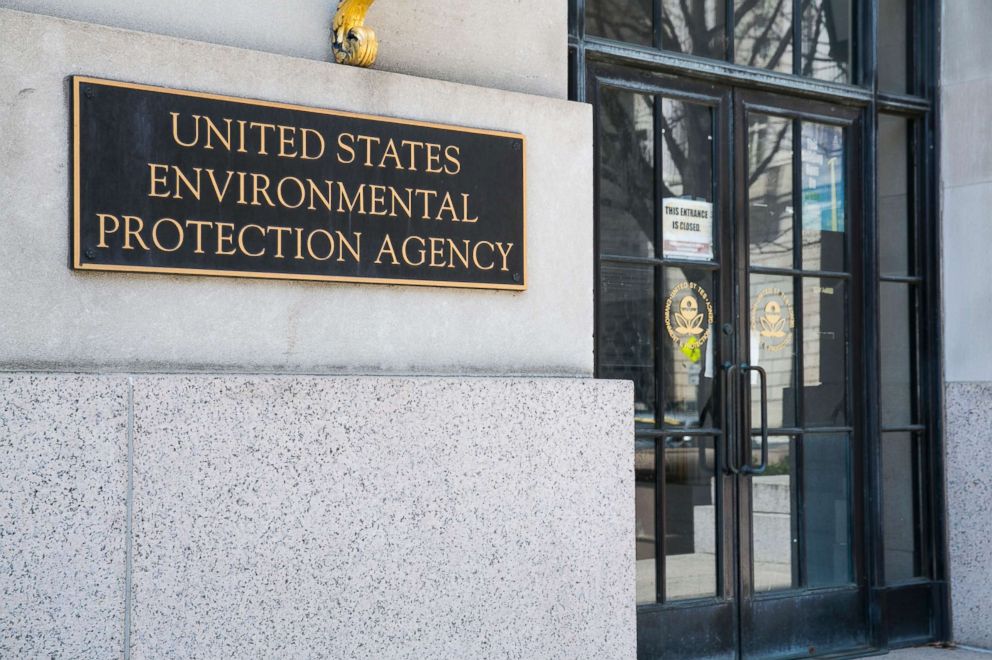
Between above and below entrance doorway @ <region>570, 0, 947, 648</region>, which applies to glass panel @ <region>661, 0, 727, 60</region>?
above

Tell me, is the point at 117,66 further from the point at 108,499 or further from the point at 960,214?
the point at 960,214

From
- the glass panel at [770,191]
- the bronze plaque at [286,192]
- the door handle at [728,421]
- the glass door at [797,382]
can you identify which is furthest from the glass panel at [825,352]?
the bronze plaque at [286,192]

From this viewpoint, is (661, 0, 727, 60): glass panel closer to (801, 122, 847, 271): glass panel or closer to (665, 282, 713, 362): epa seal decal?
(801, 122, 847, 271): glass panel

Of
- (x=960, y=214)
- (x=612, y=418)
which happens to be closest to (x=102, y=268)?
(x=612, y=418)

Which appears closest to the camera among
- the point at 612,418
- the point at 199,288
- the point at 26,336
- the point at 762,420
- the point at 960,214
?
the point at 26,336

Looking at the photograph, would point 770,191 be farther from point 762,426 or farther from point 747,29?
point 762,426

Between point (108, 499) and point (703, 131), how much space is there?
11.1 ft

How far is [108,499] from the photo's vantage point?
3.51 metres

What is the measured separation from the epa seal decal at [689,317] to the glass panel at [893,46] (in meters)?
1.64

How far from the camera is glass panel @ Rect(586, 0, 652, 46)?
A: 539 centimetres

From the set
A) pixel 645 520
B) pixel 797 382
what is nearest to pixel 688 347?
pixel 797 382

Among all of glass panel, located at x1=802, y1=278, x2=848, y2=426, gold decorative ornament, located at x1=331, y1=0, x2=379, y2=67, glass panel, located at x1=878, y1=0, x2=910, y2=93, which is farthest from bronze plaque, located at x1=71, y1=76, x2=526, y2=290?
glass panel, located at x1=878, y1=0, x2=910, y2=93

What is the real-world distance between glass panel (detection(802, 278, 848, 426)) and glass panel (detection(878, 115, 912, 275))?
0.42 metres

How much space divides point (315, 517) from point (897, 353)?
370 cm
